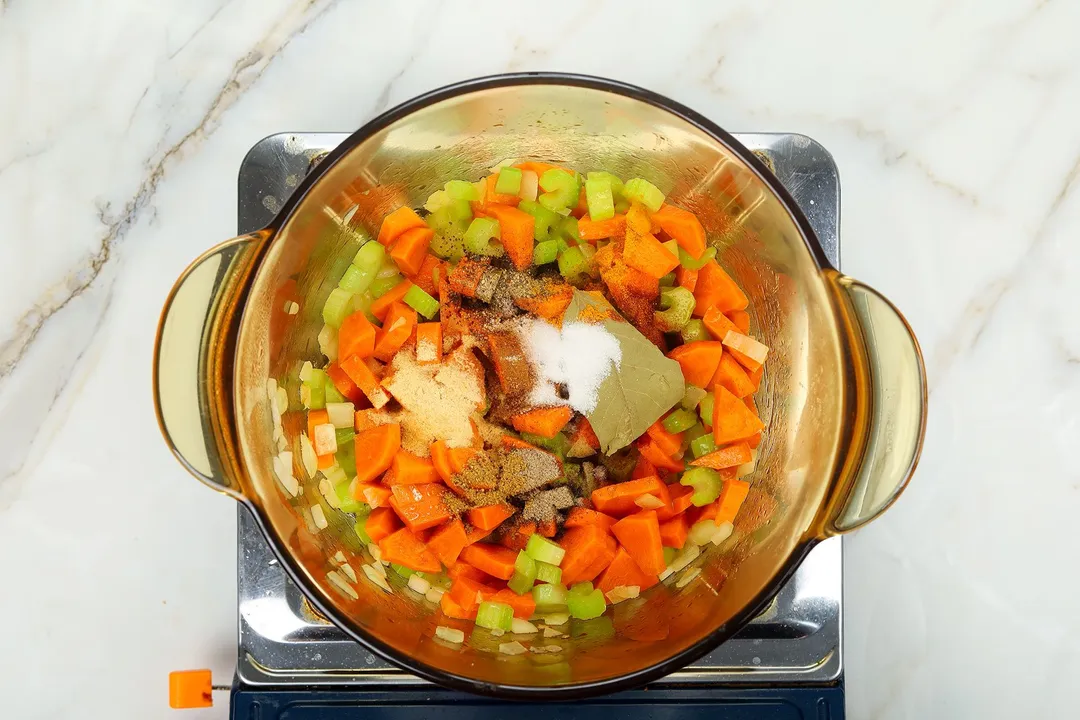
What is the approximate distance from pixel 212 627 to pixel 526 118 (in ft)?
3.63

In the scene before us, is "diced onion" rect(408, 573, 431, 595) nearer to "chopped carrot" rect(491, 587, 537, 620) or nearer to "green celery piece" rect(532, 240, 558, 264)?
"chopped carrot" rect(491, 587, 537, 620)

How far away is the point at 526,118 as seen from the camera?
Answer: 3.69 feet

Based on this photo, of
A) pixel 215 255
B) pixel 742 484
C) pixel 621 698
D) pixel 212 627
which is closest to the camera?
pixel 215 255

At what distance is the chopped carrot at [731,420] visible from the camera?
44.0 inches

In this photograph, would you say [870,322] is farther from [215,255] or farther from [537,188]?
[215,255]

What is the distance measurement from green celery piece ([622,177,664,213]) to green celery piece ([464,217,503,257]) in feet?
0.68

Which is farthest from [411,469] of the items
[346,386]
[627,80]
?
[627,80]

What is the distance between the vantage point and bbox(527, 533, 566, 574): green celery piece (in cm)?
112

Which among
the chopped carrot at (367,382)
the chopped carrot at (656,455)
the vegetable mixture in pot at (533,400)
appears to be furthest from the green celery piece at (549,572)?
the chopped carrot at (367,382)

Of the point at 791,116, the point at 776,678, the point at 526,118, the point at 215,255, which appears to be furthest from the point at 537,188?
the point at 776,678

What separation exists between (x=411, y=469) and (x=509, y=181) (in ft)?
1.46

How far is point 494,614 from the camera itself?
111cm

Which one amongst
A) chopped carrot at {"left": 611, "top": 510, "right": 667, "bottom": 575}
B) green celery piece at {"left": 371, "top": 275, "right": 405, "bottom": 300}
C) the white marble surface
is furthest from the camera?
the white marble surface

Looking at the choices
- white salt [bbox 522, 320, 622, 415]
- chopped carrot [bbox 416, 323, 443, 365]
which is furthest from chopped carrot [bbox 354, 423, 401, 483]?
white salt [bbox 522, 320, 622, 415]
